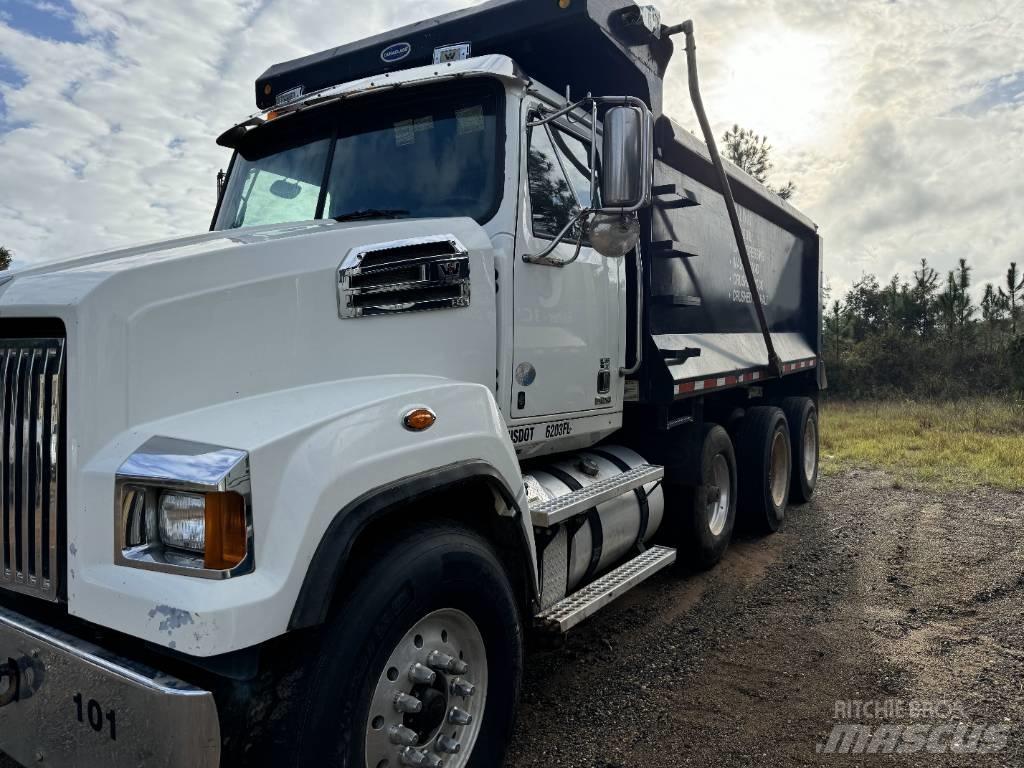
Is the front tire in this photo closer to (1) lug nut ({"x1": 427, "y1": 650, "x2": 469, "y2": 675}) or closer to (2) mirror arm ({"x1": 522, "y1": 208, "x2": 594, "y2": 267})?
(1) lug nut ({"x1": 427, "y1": 650, "x2": 469, "y2": 675})

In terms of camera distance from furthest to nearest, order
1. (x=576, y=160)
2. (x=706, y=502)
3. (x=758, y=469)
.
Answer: (x=758, y=469) → (x=706, y=502) → (x=576, y=160)

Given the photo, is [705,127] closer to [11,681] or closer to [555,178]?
[555,178]

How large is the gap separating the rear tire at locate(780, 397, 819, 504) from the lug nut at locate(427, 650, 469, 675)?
5866mm

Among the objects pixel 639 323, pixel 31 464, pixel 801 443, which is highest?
pixel 639 323

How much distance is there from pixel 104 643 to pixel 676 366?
356 centimetres

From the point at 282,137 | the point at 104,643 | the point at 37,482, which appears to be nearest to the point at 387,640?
the point at 104,643

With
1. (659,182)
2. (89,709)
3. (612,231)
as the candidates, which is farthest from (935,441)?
(89,709)

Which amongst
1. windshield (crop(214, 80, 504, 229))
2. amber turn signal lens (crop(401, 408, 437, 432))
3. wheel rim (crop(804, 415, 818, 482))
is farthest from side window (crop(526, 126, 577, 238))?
wheel rim (crop(804, 415, 818, 482))

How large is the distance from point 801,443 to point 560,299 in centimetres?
499

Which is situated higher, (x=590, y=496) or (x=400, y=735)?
(x=590, y=496)

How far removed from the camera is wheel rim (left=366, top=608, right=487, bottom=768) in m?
2.31

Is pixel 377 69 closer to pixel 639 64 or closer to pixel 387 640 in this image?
pixel 639 64

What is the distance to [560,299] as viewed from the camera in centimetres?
372

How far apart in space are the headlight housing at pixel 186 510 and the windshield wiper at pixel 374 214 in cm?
157
